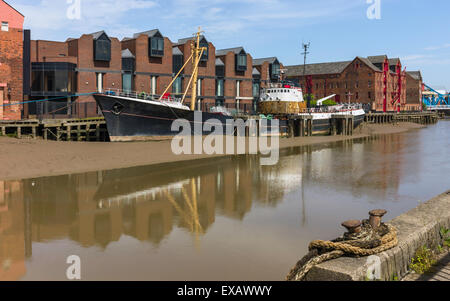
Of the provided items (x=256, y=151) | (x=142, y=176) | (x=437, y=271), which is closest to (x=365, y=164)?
(x=256, y=151)

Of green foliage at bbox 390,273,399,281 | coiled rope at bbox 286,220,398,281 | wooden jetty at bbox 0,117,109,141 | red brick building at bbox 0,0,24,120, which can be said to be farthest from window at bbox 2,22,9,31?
green foliage at bbox 390,273,399,281

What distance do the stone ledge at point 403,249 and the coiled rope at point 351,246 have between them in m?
0.08

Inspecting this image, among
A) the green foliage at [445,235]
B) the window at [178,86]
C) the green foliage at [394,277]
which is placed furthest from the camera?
the window at [178,86]

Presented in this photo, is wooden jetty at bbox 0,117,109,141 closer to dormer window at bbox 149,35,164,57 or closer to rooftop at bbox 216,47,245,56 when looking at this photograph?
dormer window at bbox 149,35,164,57

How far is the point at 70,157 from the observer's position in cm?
2336

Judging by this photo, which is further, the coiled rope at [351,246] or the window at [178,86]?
the window at [178,86]

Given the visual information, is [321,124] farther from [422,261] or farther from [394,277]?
[394,277]

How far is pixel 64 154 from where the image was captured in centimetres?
2386

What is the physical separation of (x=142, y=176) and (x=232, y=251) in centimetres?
1140

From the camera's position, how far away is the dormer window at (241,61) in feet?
193

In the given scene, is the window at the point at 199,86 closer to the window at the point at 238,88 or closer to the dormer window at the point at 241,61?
the window at the point at 238,88

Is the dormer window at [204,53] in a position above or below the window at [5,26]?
above

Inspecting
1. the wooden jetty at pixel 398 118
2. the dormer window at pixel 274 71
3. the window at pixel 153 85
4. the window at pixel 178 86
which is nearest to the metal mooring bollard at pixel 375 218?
the window at pixel 153 85

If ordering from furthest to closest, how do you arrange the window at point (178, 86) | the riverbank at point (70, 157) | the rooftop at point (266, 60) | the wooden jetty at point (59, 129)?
the rooftop at point (266, 60) < the window at point (178, 86) < the wooden jetty at point (59, 129) < the riverbank at point (70, 157)
